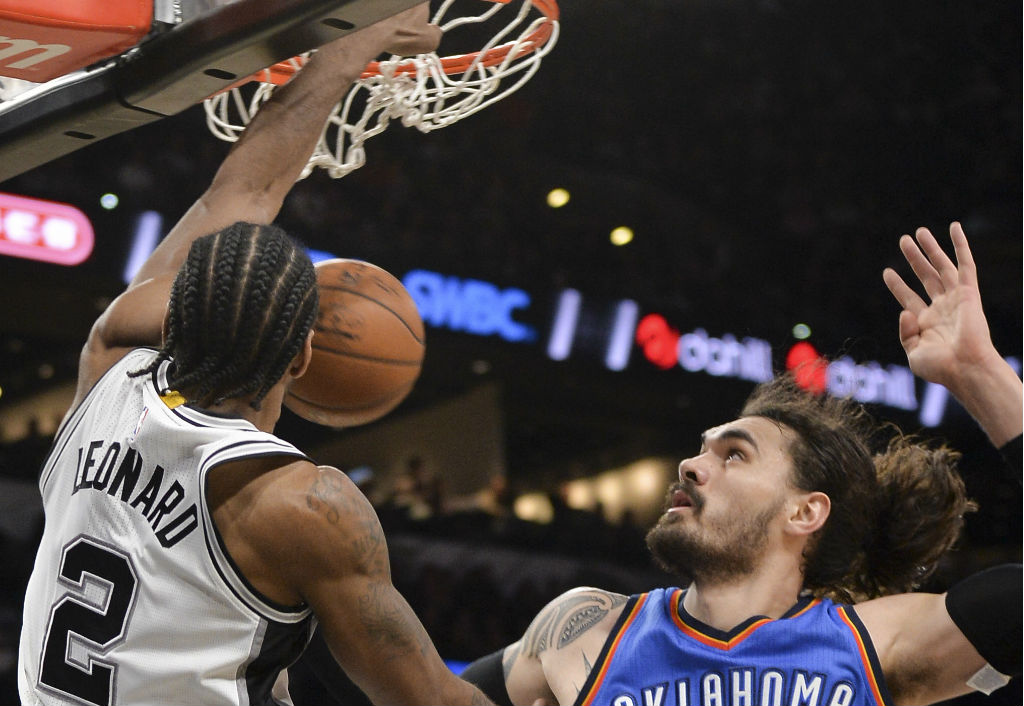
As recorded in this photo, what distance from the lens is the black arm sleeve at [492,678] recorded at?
8.09 feet

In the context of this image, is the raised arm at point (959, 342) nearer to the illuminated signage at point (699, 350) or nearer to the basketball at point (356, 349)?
the basketball at point (356, 349)

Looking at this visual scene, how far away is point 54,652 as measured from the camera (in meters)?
1.79

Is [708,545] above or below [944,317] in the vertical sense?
below

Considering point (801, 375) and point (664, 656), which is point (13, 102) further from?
point (801, 375)

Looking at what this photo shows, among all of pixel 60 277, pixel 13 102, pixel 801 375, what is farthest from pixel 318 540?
pixel 60 277

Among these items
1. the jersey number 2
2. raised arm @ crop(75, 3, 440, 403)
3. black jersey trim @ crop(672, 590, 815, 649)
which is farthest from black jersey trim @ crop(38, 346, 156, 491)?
black jersey trim @ crop(672, 590, 815, 649)

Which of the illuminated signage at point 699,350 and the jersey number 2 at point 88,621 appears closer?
the jersey number 2 at point 88,621

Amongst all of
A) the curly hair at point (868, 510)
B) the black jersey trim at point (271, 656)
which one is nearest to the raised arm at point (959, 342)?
the curly hair at point (868, 510)

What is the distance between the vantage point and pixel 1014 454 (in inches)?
68.9

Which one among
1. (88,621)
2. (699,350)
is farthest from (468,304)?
(88,621)

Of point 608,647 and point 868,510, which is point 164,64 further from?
point 868,510

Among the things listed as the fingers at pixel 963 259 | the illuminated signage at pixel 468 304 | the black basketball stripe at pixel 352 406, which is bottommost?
the illuminated signage at pixel 468 304

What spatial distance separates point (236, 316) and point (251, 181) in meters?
0.46

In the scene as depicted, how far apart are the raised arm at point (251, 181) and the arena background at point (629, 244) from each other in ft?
18.7
